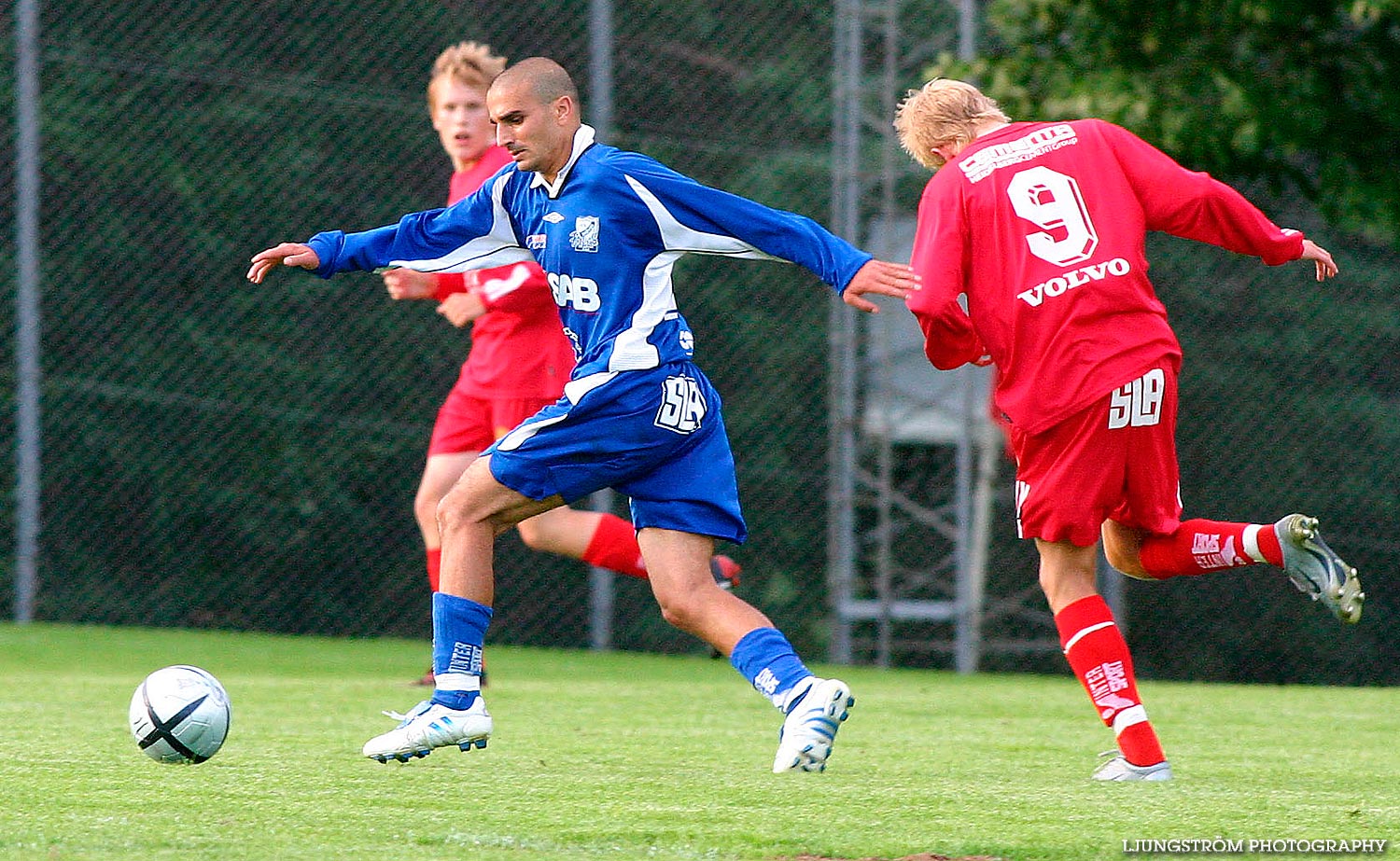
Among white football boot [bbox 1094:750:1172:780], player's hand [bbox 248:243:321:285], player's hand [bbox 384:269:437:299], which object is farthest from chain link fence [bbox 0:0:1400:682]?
white football boot [bbox 1094:750:1172:780]

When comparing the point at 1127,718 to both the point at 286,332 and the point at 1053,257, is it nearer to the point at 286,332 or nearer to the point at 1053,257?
the point at 1053,257

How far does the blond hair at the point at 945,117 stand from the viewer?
14.5 feet

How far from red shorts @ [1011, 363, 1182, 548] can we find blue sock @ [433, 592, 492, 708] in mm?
1276

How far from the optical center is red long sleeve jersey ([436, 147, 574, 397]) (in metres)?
6.40

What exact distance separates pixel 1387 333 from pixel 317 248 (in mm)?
8237

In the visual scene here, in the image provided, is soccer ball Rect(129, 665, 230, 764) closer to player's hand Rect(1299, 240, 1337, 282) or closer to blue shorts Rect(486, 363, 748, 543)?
blue shorts Rect(486, 363, 748, 543)

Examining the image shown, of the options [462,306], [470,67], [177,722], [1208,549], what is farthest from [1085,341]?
[470,67]

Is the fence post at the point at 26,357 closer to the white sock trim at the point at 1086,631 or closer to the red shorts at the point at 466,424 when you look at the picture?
the red shorts at the point at 466,424

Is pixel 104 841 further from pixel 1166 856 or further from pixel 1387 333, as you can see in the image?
pixel 1387 333

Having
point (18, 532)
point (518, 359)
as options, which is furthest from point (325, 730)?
point (18, 532)

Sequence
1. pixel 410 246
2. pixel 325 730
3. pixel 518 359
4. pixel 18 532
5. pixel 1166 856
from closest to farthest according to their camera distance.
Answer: pixel 1166 856, pixel 410 246, pixel 325 730, pixel 518 359, pixel 18 532

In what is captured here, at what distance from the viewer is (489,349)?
6535 millimetres

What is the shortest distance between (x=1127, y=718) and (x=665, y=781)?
1.05 m

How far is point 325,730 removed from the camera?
4.96 m
